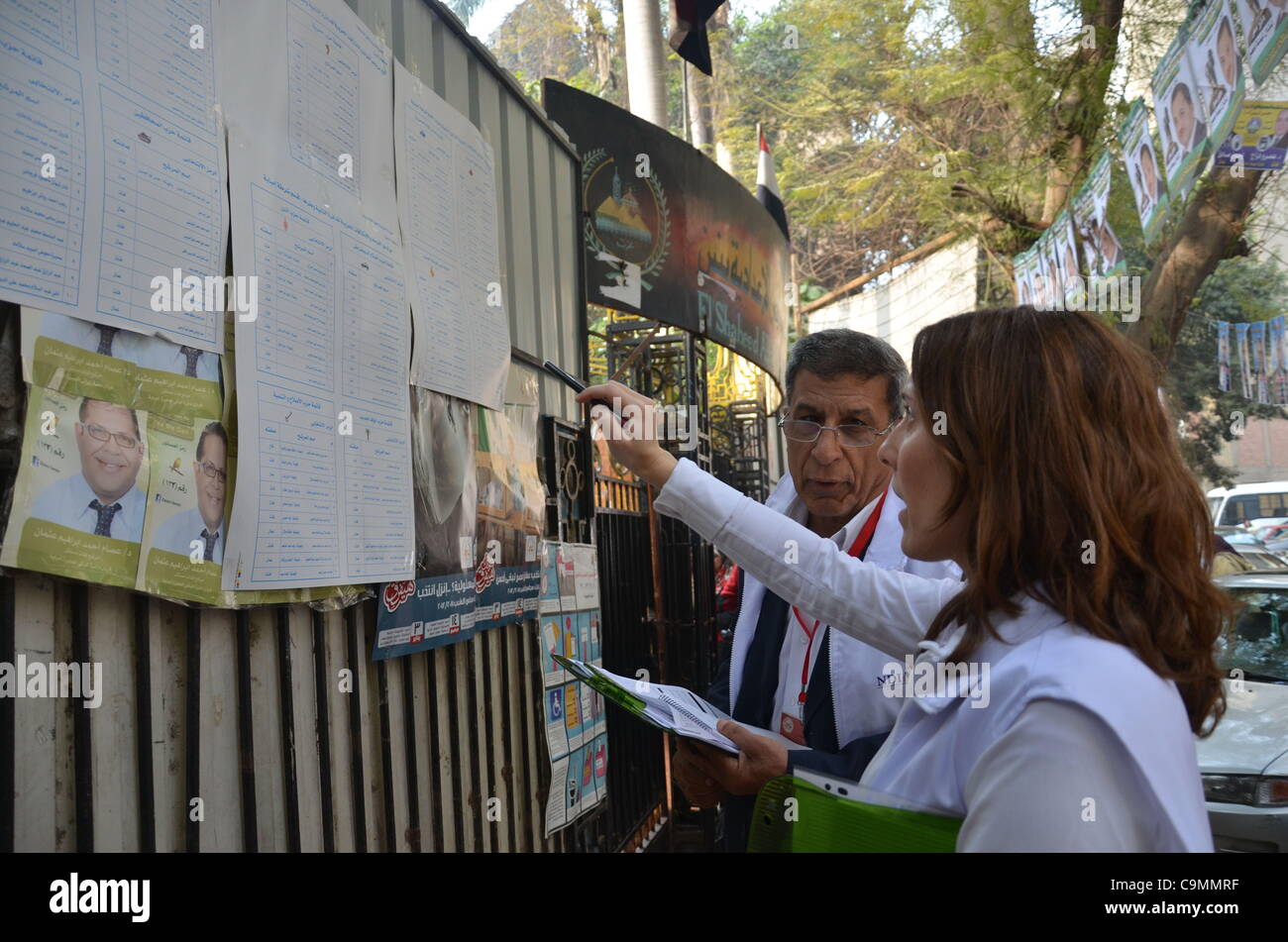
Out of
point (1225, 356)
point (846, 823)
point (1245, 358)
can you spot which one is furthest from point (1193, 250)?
point (846, 823)

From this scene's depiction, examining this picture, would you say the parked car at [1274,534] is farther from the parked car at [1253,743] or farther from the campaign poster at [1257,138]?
the campaign poster at [1257,138]

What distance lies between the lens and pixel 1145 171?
7715mm

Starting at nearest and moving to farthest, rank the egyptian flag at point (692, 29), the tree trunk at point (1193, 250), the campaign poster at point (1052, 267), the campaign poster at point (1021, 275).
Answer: the egyptian flag at point (692, 29) → the tree trunk at point (1193, 250) → the campaign poster at point (1052, 267) → the campaign poster at point (1021, 275)

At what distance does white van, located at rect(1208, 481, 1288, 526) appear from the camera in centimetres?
2277

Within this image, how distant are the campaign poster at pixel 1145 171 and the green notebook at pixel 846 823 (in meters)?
7.39

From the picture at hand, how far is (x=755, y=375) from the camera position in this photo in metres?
17.2

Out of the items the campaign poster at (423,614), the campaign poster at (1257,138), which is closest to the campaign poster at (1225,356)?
the campaign poster at (1257,138)

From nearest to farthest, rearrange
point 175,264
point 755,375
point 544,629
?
point 175,264 < point 544,629 < point 755,375

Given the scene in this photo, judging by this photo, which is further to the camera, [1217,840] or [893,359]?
[1217,840]

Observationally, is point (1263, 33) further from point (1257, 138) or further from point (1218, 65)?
point (1257, 138)

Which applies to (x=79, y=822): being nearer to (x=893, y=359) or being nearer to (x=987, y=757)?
(x=987, y=757)

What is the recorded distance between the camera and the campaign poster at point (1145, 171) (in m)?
7.49
